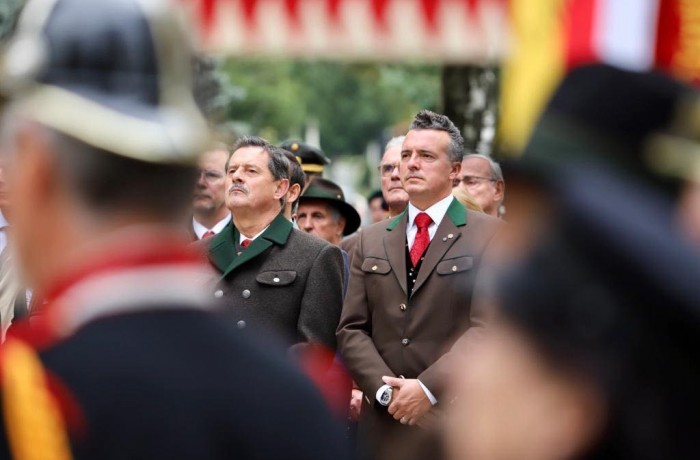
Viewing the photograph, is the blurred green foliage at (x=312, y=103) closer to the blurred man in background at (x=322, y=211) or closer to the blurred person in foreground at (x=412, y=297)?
the blurred man in background at (x=322, y=211)

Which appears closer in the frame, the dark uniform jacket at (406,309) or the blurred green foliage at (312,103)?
Result: the dark uniform jacket at (406,309)

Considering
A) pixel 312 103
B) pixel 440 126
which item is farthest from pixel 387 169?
pixel 312 103

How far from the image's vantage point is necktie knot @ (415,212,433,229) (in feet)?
23.9

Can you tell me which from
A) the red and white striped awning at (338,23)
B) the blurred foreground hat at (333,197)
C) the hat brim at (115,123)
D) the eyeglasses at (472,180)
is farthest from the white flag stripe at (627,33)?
the blurred foreground hat at (333,197)

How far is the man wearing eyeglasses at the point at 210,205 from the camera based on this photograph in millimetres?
9258

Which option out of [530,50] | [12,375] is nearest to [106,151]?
[12,375]

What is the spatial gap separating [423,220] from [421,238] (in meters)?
0.11

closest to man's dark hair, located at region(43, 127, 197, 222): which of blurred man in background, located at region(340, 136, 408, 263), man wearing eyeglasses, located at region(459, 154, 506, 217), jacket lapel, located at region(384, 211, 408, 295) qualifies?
jacket lapel, located at region(384, 211, 408, 295)

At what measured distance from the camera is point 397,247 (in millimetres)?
7234

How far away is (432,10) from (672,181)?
4628mm

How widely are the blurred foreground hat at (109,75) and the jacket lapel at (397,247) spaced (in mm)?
5067

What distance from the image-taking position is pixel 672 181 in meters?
1.60

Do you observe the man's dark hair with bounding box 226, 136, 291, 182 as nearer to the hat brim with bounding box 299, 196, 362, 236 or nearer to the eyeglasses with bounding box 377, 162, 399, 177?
the eyeglasses with bounding box 377, 162, 399, 177

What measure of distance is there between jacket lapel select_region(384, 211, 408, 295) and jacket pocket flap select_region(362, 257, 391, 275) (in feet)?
0.10
